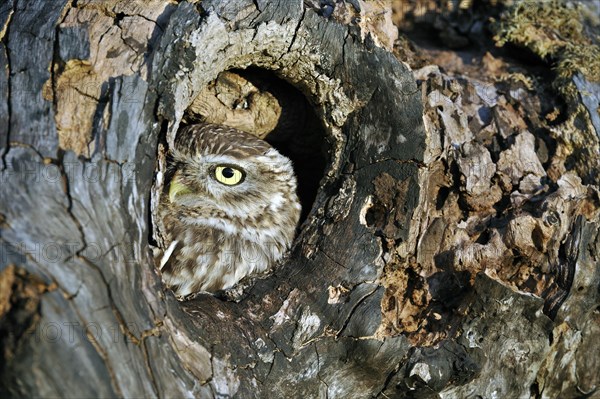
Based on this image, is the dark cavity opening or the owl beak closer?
the owl beak

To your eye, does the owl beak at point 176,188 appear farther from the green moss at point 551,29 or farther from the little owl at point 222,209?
the green moss at point 551,29

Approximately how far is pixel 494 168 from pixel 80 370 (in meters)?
2.29

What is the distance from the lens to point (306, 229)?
346cm

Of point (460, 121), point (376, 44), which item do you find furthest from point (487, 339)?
point (376, 44)

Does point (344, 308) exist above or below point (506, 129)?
below

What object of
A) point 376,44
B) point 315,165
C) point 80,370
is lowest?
point 80,370

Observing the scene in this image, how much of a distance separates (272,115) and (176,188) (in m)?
0.73

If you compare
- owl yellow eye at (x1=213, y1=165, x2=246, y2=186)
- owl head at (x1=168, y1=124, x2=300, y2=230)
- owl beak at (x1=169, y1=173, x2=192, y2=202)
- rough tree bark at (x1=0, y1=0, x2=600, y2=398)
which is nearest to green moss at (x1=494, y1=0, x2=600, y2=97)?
rough tree bark at (x1=0, y1=0, x2=600, y2=398)

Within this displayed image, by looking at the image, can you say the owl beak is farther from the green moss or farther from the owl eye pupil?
the green moss

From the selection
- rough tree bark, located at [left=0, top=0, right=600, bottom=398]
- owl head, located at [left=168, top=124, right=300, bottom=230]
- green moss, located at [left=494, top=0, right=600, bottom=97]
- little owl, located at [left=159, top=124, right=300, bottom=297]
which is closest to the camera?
rough tree bark, located at [left=0, top=0, right=600, bottom=398]

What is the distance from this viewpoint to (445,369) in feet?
9.90

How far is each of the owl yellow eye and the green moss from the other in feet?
6.01

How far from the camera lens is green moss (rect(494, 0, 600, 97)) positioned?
4004 millimetres

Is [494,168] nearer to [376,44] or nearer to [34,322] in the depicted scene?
[376,44]
